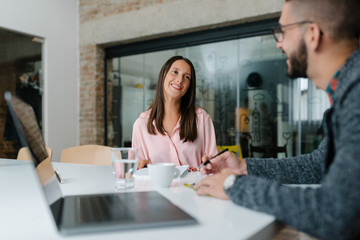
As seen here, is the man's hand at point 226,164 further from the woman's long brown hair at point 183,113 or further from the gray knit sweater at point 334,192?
the woman's long brown hair at point 183,113

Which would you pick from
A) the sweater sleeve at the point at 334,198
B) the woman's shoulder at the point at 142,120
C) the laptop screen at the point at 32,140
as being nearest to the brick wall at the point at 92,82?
the woman's shoulder at the point at 142,120

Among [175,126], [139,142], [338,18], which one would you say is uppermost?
[338,18]

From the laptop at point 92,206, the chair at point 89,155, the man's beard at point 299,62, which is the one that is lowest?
the chair at point 89,155

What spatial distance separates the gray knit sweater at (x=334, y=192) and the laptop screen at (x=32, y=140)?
486 mm

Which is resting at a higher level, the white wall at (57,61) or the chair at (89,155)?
the white wall at (57,61)

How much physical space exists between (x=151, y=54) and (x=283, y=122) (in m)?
2.16

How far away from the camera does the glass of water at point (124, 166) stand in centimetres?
105

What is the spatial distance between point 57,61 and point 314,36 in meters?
4.42

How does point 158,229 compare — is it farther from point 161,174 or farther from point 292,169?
point 292,169

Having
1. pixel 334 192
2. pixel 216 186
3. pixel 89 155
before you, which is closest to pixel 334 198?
pixel 334 192

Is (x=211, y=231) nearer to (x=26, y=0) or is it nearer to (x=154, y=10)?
(x=154, y=10)

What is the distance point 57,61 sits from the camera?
464cm

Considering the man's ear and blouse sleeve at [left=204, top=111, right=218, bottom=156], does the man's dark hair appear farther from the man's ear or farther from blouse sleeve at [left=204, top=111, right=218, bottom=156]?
blouse sleeve at [left=204, top=111, right=218, bottom=156]

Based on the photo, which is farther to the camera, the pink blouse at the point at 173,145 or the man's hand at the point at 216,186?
the pink blouse at the point at 173,145
